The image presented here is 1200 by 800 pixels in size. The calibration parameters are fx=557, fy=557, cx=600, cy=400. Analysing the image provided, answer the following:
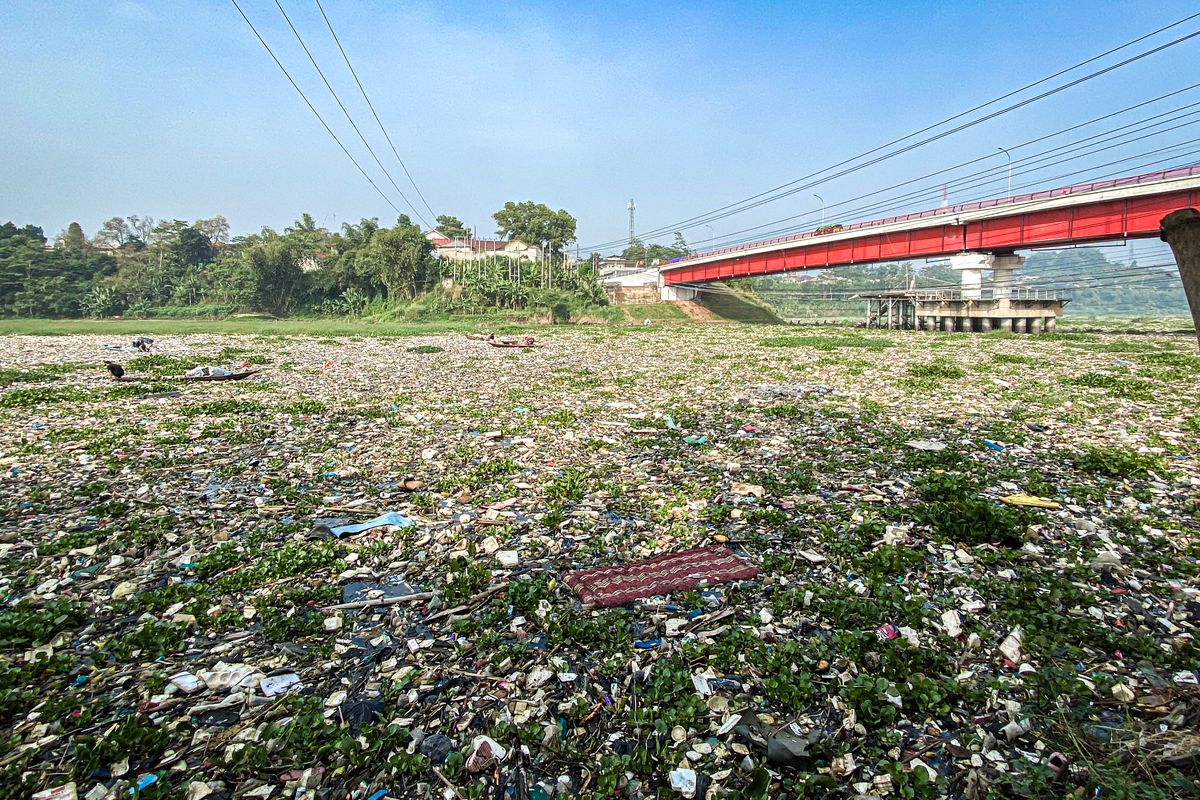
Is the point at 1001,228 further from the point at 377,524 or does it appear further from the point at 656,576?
the point at 377,524

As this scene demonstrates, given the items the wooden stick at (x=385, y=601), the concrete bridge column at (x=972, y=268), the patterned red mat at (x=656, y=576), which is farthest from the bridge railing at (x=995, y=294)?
the wooden stick at (x=385, y=601)

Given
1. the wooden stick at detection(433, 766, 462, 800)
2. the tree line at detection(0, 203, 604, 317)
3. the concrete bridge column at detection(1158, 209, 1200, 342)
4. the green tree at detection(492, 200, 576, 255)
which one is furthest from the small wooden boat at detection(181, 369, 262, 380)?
the green tree at detection(492, 200, 576, 255)

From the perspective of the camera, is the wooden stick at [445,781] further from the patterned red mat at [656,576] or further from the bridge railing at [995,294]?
the bridge railing at [995,294]

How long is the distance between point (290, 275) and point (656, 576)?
74041 mm

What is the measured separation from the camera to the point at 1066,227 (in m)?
29.0

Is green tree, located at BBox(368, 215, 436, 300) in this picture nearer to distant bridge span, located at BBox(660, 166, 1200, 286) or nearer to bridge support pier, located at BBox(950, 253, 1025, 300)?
distant bridge span, located at BBox(660, 166, 1200, 286)

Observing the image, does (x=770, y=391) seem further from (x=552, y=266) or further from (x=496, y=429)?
(x=552, y=266)

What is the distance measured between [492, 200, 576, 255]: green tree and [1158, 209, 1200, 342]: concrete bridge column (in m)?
76.1

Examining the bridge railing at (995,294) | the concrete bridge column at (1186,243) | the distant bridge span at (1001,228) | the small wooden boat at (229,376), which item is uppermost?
the distant bridge span at (1001,228)

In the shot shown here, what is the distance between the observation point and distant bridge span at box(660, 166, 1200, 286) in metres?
26.2

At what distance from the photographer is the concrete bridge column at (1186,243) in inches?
76.4

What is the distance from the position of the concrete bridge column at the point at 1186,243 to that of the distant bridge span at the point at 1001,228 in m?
33.4

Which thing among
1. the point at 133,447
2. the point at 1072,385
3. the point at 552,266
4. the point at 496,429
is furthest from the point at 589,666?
the point at 552,266

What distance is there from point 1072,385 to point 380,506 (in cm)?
1383
